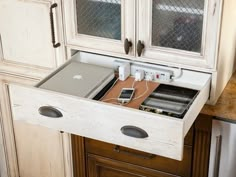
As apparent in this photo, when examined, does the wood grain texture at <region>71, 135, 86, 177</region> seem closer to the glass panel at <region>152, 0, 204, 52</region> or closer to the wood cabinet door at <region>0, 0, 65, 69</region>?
the wood cabinet door at <region>0, 0, 65, 69</region>

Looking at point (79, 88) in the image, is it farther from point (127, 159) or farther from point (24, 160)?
point (24, 160)

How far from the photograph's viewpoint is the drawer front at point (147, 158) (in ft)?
6.33

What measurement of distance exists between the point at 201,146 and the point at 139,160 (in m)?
0.26

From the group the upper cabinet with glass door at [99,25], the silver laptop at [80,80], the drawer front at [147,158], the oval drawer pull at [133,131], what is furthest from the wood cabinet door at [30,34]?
the oval drawer pull at [133,131]

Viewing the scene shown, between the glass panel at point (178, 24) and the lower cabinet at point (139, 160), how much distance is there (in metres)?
0.27

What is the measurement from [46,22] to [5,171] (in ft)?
2.83

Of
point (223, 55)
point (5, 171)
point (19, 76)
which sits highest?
point (223, 55)

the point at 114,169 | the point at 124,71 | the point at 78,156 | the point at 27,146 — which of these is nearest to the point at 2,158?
the point at 27,146

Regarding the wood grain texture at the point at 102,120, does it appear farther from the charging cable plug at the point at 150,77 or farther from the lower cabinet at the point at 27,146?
the lower cabinet at the point at 27,146

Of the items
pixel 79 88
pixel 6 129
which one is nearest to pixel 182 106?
pixel 79 88

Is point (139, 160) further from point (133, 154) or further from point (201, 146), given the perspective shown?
point (201, 146)

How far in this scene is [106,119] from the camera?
64.3 inches

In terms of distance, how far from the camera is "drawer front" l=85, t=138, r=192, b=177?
1.93 metres

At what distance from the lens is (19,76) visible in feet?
7.27
